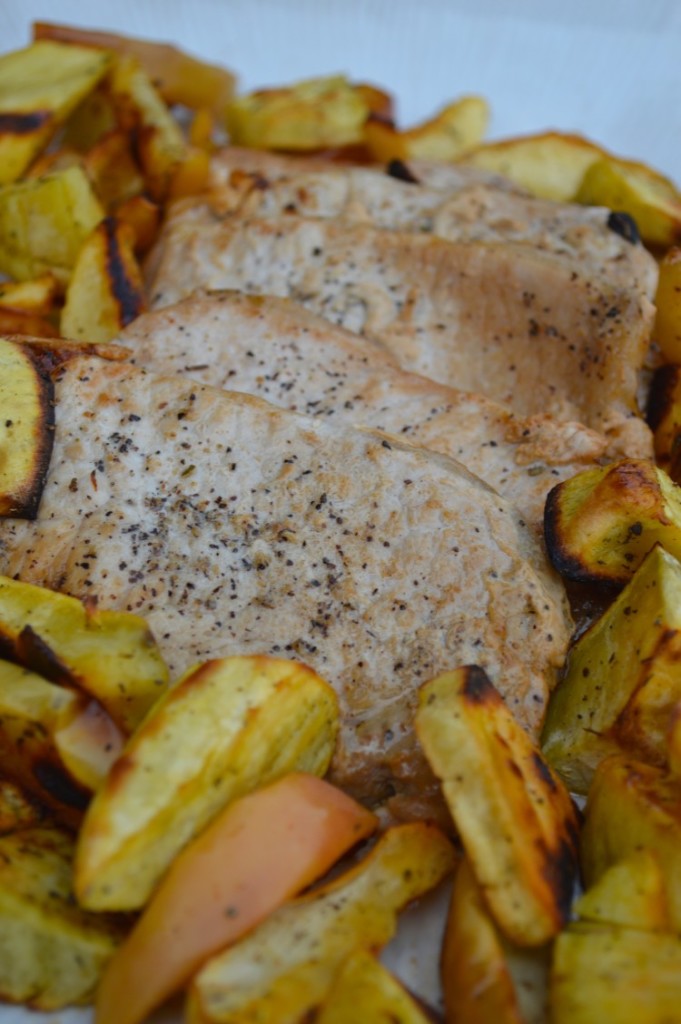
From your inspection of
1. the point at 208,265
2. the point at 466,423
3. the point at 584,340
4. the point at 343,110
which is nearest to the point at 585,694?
the point at 466,423

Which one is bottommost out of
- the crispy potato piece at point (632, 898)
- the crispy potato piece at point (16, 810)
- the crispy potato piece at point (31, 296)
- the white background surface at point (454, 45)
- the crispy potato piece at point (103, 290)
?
the crispy potato piece at point (16, 810)

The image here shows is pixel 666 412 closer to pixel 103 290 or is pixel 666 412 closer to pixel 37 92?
pixel 103 290

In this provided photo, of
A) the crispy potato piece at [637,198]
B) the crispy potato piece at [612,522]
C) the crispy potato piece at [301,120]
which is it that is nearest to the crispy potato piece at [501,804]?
the crispy potato piece at [612,522]

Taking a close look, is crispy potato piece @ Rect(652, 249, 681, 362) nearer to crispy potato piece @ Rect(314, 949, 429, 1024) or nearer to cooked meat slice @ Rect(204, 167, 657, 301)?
cooked meat slice @ Rect(204, 167, 657, 301)

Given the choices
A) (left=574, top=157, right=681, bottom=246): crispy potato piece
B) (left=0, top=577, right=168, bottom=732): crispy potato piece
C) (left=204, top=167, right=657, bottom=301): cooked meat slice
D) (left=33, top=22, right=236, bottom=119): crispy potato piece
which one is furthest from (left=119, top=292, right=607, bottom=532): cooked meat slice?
(left=33, top=22, right=236, bottom=119): crispy potato piece

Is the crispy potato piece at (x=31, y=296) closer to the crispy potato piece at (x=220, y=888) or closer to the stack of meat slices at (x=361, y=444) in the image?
the stack of meat slices at (x=361, y=444)

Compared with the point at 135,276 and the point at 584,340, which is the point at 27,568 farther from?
the point at 584,340
